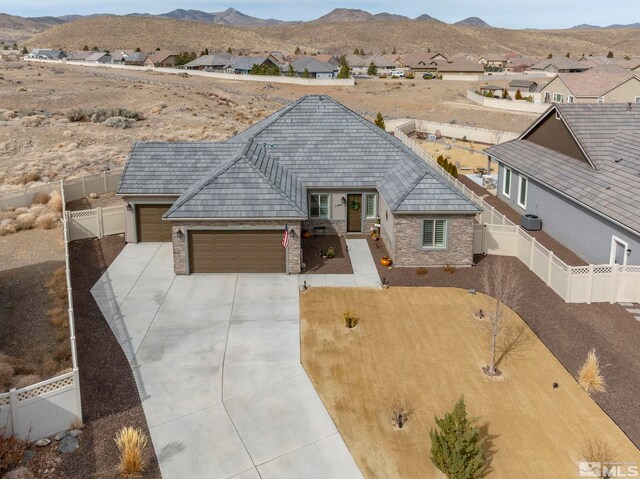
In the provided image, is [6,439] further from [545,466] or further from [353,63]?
[353,63]

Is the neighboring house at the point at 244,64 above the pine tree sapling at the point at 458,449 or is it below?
above

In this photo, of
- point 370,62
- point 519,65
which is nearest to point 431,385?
point 370,62

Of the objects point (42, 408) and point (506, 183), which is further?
point (506, 183)

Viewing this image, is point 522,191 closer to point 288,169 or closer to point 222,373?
point 288,169

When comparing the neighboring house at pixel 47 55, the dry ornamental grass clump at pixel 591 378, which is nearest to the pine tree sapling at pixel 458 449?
the dry ornamental grass clump at pixel 591 378

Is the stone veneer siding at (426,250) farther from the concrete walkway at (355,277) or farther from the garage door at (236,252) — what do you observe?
the garage door at (236,252)

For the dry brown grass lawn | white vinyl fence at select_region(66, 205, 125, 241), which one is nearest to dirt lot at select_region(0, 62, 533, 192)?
white vinyl fence at select_region(66, 205, 125, 241)
